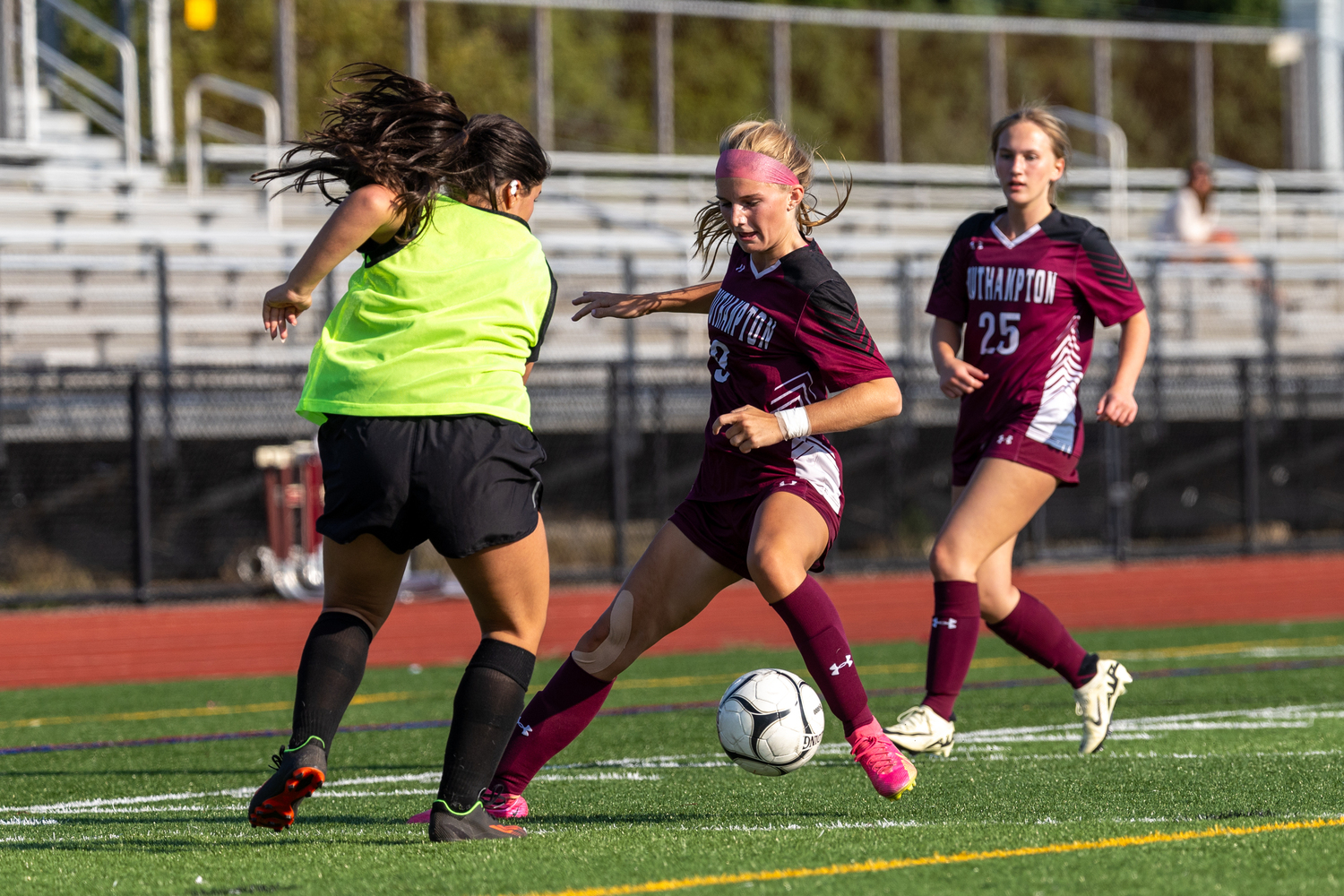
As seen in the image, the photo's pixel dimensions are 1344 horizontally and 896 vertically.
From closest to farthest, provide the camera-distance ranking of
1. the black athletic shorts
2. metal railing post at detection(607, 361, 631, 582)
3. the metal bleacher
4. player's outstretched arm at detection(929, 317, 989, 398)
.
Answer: the black athletic shorts
player's outstretched arm at detection(929, 317, 989, 398)
metal railing post at detection(607, 361, 631, 582)
the metal bleacher

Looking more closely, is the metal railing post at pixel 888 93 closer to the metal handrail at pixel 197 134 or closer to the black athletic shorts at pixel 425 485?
the metal handrail at pixel 197 134

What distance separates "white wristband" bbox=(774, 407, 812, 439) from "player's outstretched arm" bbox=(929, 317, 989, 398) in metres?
1.32

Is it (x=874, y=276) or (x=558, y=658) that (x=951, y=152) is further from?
(x=558, y=658)

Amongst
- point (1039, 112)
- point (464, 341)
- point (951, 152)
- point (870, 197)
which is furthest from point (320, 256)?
point (951, 152)

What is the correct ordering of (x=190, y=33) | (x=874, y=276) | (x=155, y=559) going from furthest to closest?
(x=190, y=33) → (x=874, y=276) → (x=155, y=559)

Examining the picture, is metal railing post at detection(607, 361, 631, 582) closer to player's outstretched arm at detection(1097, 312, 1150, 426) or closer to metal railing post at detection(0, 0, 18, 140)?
metal railing post at detection(0, 0, 18, 140)

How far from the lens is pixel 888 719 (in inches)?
291

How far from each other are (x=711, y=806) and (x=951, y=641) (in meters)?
1.13

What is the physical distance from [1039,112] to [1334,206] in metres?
21.9

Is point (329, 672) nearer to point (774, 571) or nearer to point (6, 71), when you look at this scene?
point (774, 571)

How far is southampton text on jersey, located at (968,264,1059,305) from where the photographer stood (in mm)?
5941

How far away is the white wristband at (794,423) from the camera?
4.44 m

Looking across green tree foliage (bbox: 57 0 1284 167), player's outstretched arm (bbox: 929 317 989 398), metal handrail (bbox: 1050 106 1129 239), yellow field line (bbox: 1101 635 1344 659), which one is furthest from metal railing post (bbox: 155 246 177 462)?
metal handrail (bbox: 1050 106 1129 239)

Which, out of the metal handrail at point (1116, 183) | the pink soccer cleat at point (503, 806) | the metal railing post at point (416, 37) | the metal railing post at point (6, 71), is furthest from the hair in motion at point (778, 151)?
the metal handrail at point (1116, 183)
